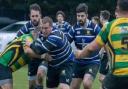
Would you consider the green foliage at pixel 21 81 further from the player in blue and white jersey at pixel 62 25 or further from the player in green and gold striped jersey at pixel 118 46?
the player in green and gold striped jersey at pixel 118 46

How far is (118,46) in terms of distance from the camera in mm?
7148

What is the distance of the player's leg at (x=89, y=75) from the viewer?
37.3ft

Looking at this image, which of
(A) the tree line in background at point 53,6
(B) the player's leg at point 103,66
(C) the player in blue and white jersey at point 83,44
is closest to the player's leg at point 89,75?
(C) the player in blue and white jersey at point 83,44

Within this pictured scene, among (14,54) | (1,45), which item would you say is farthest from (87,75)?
(1,45)

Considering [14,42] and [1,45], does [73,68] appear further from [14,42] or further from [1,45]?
[1,45]

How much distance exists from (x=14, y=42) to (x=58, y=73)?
180 cm

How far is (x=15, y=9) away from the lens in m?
32.6

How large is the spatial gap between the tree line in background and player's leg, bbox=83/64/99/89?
18.4m

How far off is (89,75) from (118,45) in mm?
4419

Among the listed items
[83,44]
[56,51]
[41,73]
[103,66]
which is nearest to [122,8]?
[56,51]

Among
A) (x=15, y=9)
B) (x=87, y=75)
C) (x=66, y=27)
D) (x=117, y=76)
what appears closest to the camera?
(x=117, y=76)

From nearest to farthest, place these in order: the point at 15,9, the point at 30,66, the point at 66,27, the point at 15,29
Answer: the point at 30,66
the point at 66,27
the point at 15,29
the point at 15,9

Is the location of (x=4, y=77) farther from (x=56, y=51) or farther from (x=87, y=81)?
(x=87, y=81)

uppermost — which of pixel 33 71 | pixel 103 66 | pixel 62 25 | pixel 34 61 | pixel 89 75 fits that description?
pixel 62 25
